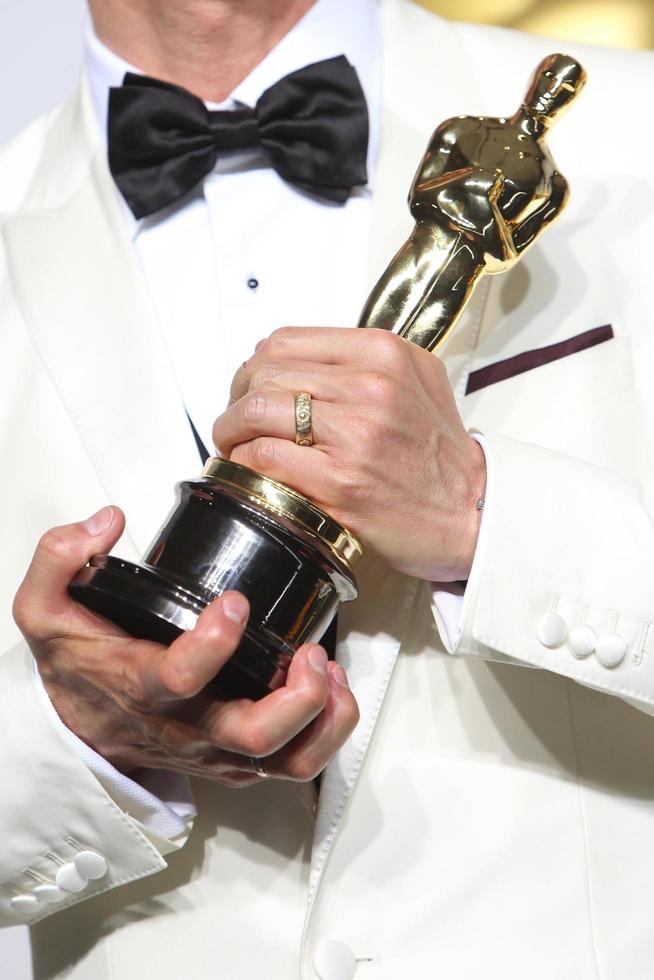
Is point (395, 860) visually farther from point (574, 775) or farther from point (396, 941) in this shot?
point (574, 775)

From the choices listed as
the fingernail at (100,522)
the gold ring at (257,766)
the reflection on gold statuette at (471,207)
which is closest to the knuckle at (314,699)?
the gold ring at (257,766)

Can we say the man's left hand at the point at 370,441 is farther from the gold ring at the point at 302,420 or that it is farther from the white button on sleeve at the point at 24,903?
the white button on sleeve at the point at 24,903

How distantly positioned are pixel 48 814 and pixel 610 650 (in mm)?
458

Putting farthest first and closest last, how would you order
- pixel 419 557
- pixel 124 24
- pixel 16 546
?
pixel 124 24 → pixel 16 546 → pixel 419 557

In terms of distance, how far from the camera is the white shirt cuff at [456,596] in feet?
2.98

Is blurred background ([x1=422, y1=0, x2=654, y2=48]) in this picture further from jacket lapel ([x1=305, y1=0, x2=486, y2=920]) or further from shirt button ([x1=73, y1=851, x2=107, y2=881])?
shirt button ([x1=73, y1=851, x2=107, y2=881])

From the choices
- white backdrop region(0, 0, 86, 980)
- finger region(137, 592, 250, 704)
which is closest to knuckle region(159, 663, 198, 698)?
finger region(137, 592, 250, 704)

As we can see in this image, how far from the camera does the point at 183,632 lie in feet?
2.62

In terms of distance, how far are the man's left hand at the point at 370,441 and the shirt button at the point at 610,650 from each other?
0.37 ft

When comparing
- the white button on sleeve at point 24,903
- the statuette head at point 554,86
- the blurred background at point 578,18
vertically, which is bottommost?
the white button on sleeve at point 24,903

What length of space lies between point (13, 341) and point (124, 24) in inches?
15.9

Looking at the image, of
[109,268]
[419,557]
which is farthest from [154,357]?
[419,557]

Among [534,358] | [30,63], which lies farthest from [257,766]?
[30,63]

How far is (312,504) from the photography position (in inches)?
33.9
